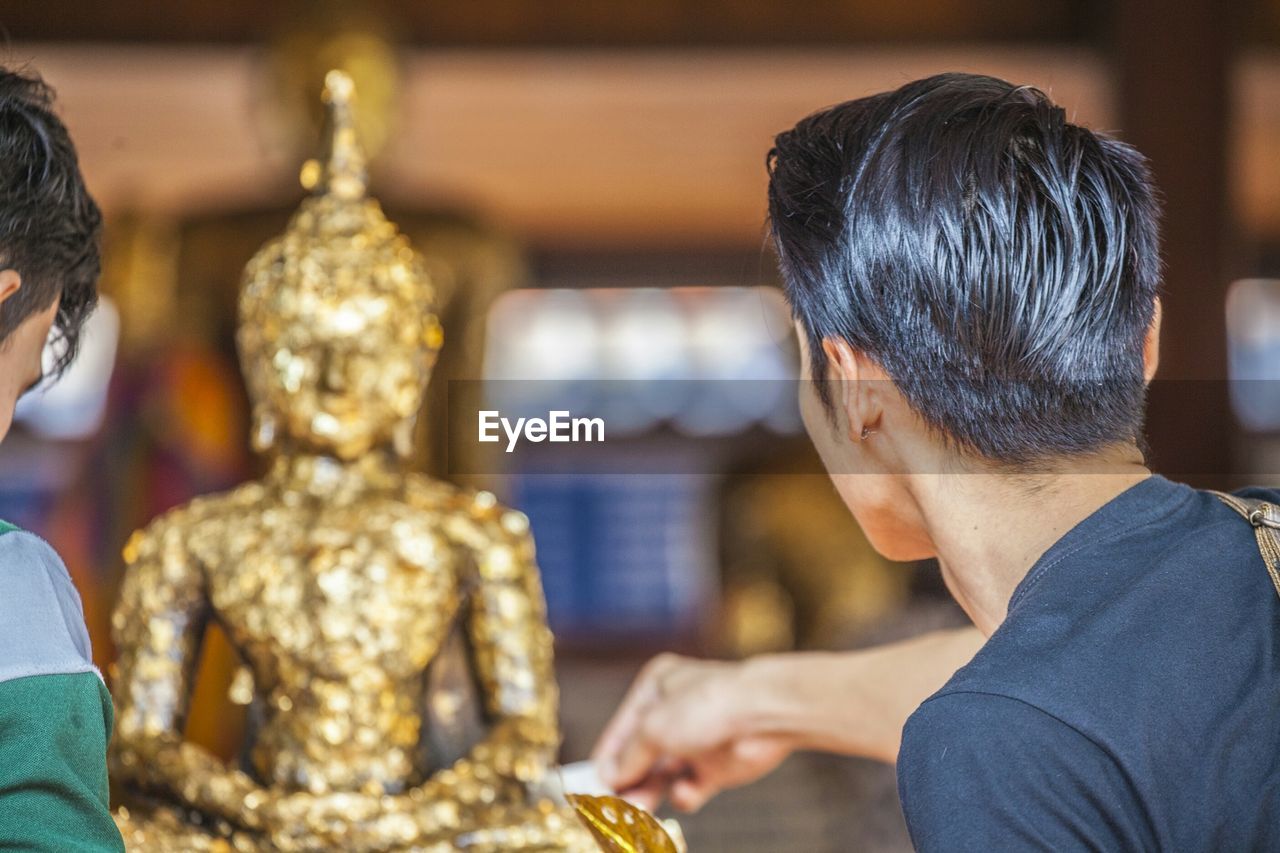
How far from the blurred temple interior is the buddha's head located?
0.09 meters

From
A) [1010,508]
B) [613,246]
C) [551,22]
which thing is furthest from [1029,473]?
[613,246]

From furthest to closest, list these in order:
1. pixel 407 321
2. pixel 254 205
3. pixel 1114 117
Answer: pixel 1114 117 → pixel 254 205 → pixel 407 321

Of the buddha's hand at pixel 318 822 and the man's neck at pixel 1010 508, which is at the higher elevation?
the man's neck at pixel 1010 508

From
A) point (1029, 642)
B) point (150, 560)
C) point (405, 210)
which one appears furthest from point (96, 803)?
point (405, 210)

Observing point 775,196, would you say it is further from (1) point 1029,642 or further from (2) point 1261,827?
(2) point 1261,827

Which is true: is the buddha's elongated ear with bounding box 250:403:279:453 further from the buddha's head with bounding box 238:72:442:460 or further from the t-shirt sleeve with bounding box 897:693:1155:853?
A: the t-shirt sleeve with bounding box 897:693:1155:853

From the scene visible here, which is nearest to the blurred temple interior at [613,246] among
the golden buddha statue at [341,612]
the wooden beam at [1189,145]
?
the wooden beam at [1189,145]

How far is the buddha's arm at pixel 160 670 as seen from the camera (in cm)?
101

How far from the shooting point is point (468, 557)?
3.53 feet

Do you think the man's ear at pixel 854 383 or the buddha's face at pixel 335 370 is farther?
the buddha's face at pixel 335 370

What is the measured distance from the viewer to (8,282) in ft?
2.69

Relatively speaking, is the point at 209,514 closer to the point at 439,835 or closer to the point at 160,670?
the point at 160,670

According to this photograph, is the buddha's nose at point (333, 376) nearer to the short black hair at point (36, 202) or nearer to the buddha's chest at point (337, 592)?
the buddha's chest at point (337, 592)

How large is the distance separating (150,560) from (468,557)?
0.75 ft
